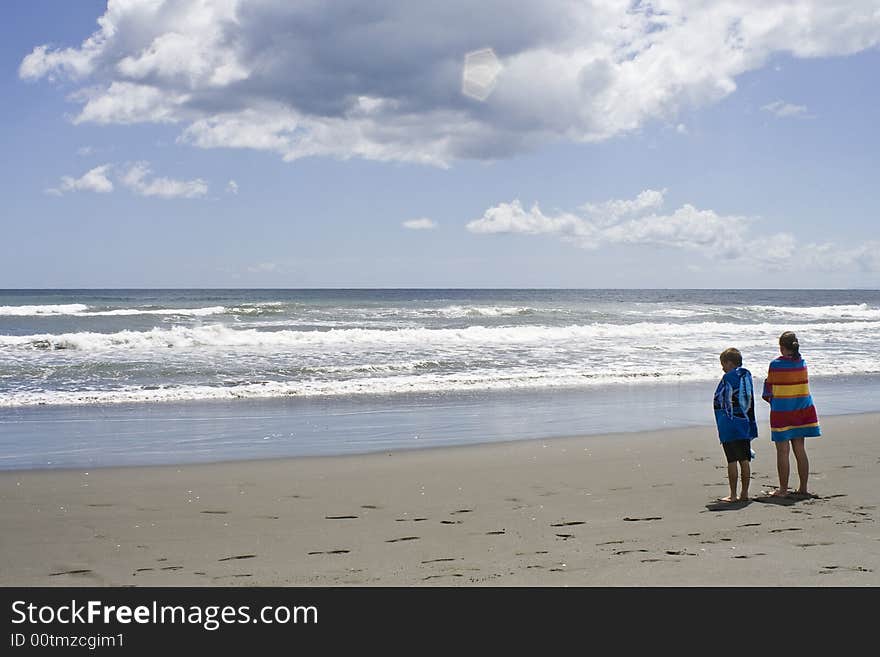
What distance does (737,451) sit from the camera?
22.1 ft

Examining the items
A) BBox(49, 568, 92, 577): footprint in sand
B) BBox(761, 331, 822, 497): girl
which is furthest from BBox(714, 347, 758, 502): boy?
BBox(49, 568, 92, 577): footprint in sand

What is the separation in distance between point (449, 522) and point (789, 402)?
11.1 ft

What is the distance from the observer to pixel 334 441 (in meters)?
9.69

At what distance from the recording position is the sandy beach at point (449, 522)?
467cm

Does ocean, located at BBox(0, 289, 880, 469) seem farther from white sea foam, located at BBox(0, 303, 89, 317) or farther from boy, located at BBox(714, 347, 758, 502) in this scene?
white sea foam, located at BBox(0, 303, 89, 317)

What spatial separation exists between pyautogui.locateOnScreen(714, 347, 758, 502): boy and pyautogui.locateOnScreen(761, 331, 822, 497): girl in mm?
242

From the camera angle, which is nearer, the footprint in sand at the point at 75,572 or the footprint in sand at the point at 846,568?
the footprint in sand at the point at 846,568

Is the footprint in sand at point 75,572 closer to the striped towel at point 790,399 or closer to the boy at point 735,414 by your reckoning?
the boy at point 735,414

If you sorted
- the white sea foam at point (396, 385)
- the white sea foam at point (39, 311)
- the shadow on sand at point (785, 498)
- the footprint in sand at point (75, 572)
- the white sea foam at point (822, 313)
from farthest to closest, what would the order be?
1. the white sea foam at point (822, 313)
2. the white sea foam at point (39, 311)
3. the white sea foam at point (396, 385)
4. the shadow on sand at point (785, 498)
5. the footprint in sand at point (75, 572)

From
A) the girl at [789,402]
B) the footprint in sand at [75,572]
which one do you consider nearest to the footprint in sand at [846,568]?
the girl at [789,402]

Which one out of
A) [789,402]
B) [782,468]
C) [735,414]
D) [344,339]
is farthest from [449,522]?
[344,339]

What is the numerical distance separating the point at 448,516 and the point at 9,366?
604 inches

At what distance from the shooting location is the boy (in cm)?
673
